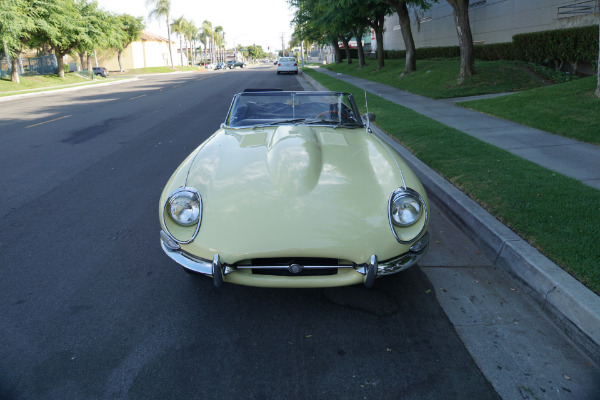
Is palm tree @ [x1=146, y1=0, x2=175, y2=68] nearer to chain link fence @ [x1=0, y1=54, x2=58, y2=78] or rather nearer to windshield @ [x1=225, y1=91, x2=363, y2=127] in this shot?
chain link fence @ [x1=0, y1=54, x2=58, y2=78]

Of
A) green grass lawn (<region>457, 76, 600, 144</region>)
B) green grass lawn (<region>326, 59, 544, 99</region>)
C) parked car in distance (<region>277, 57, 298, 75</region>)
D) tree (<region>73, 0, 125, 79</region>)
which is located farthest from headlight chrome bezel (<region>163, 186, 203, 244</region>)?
tree (<region>73, 0, 125, 79</region>)

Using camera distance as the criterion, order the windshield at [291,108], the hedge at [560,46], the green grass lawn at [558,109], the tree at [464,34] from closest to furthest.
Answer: the windshield at [291,108], the green grass lawn at [558,109], the hedge at [560,46], the tree at [464,34]

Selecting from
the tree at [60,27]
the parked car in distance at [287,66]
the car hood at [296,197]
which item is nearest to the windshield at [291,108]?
the car hood at [296,197]

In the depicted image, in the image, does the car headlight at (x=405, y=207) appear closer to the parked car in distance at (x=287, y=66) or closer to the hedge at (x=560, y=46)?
the hedge at (x=560, y=46)

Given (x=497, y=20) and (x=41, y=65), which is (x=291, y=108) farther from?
(x=41, y=65)

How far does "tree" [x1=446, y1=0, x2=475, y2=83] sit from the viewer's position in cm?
1446

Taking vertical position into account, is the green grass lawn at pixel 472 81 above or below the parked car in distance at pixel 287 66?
below

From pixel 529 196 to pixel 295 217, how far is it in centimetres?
300

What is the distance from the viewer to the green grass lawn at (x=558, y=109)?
25.6 ft

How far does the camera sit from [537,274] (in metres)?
3.12

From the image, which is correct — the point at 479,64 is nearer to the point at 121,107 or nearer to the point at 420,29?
the point at 121,107

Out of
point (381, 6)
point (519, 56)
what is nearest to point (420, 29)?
point (381, 6)

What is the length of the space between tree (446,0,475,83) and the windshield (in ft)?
38.4

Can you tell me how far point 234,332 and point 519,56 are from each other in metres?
19.8
